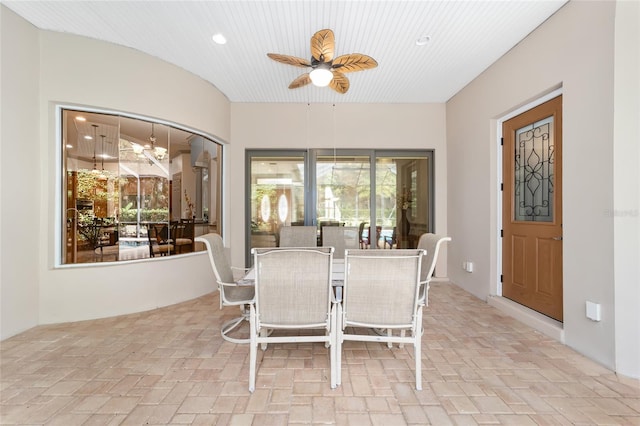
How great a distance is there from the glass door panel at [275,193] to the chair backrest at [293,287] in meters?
3.17

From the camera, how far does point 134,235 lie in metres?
3.54

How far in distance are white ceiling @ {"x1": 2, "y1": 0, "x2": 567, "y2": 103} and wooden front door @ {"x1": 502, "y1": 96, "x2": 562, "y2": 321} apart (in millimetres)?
1002

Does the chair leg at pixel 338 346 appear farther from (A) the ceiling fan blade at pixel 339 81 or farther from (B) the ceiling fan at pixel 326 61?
(A) the ceiling fan blade at pixel 339 81

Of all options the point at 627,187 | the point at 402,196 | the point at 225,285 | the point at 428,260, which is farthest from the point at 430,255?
the point at 402,196

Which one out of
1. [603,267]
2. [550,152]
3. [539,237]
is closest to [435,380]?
[603,267]

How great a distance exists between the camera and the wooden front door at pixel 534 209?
2.86m

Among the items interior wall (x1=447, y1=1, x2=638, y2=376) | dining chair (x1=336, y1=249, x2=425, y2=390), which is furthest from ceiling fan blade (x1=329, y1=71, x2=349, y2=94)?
dining chair (x1=336, y1=249, x2=425, y2=390)

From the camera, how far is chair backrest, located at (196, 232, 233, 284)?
2.55 meters

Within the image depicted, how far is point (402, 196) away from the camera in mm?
5148

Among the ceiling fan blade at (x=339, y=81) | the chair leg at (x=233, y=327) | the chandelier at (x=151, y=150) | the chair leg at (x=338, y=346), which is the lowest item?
the chair leg at (x=233, y=327)

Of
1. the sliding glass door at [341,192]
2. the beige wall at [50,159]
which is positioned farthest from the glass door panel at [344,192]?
the beige wall at [50,159]

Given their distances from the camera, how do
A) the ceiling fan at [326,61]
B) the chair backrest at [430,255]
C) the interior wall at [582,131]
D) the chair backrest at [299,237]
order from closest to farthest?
1. the interior wall at [582,131]
2. the chair backrest at [430,255]
3. the ceiling fan at [326,61]
4. the chair backrest at [299,237]

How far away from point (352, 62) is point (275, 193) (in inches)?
111

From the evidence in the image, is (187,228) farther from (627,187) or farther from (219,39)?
(627,187)
